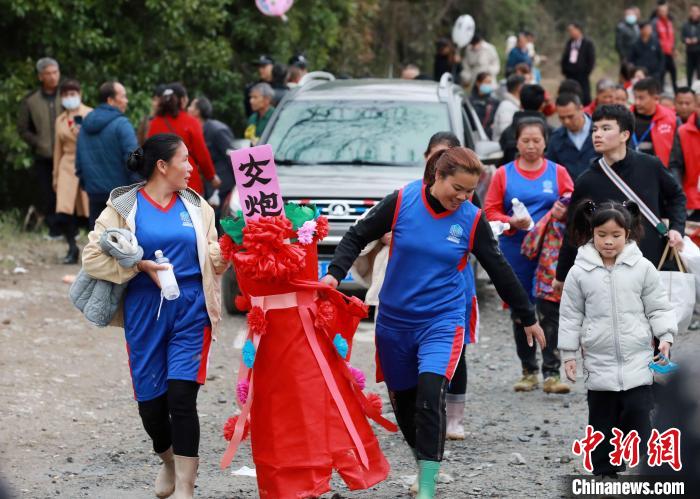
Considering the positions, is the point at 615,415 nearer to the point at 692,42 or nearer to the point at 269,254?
the point at 269,254

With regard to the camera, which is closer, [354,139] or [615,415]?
[615,415]

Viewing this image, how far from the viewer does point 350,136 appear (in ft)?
38.3

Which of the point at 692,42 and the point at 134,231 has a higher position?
the point at 692,42

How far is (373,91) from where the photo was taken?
1225 centimetres

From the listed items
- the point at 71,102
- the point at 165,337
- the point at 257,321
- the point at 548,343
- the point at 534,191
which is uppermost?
the point at 71,102

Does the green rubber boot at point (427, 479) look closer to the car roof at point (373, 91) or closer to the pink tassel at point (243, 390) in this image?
the pink tassel at point (243, 390)

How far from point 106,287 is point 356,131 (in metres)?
5.95

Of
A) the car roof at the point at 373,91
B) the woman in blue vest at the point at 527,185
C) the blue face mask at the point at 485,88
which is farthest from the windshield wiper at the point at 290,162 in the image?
the blue face mask at the point at 485,88

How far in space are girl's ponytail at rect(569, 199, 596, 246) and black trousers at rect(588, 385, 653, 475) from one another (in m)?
0.94

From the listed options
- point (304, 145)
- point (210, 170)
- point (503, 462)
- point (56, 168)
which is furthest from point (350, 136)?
point (503, 462)

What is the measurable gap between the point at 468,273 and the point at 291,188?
12.6 feet

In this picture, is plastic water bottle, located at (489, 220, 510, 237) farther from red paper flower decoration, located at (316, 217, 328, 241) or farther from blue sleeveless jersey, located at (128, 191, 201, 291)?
blue sleeveless jersey, located at (128, 191, 201, 291)

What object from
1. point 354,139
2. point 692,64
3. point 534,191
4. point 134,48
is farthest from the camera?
point 692,64

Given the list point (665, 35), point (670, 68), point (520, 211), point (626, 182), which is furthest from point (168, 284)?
point (670, 68)
